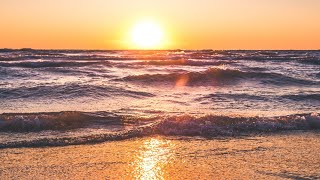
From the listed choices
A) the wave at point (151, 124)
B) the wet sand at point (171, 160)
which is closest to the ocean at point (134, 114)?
the wave at point (151, 124)

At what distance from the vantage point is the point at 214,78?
76.5 ft

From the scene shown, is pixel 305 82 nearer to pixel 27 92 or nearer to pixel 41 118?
pixel 27 92

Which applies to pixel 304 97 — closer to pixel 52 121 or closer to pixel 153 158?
pixel 52 121

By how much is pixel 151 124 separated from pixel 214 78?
588 inches

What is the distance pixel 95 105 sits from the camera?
12586mm

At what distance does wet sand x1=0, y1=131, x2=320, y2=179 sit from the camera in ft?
18.4

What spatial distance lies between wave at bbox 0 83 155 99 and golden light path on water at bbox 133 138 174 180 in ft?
24.1

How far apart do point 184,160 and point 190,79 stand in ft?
53.6

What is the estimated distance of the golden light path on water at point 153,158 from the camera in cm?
562

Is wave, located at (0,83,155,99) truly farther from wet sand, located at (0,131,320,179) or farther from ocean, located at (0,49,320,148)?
wet sand, located at (0,131,320,179)

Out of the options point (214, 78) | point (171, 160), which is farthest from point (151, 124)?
point (214, 78)

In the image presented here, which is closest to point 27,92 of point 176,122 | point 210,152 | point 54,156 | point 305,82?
point 176,122

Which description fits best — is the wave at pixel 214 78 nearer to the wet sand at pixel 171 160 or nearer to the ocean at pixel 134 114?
the ocean at pixel 134 114

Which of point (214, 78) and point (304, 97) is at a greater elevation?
point (304, 97)
